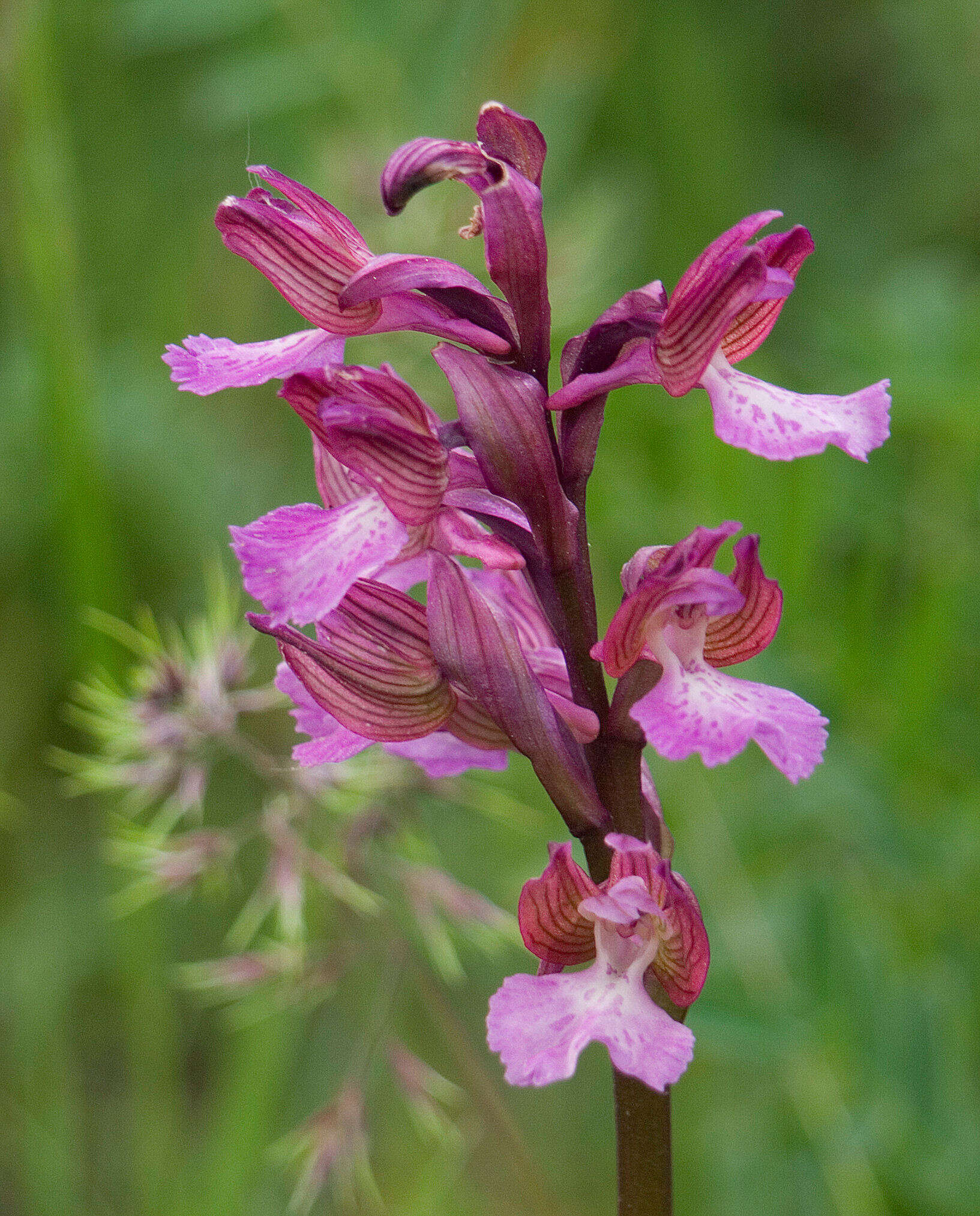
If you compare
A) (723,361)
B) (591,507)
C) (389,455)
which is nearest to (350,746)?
(389,455)

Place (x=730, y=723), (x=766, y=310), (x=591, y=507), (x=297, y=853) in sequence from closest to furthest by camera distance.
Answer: (x=730, y=723)
(x=766, y=310)
(x=297, y=853)
(x=591, y=507)

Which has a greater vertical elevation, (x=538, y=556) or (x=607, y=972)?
(x=538, y=556)

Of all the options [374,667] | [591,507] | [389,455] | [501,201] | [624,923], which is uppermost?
[501,201]

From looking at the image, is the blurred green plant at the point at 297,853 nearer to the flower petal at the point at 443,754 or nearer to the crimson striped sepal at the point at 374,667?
the flower petal at the point at 443,754

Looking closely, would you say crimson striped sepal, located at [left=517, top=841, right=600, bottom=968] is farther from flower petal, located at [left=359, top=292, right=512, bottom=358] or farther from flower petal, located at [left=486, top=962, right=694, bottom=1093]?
flower petal, located at [left=359, top=292, right=512, bottom=358]

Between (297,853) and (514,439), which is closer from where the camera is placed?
(514,439)

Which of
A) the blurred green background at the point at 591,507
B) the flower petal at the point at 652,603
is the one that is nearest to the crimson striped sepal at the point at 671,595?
the flower petal at the point at 652,603

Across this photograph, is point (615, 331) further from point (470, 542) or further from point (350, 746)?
point (350, 746)
